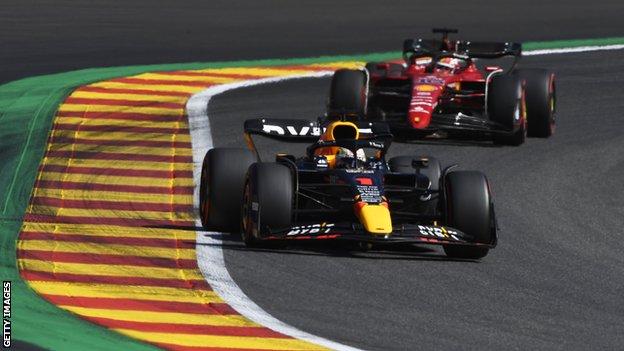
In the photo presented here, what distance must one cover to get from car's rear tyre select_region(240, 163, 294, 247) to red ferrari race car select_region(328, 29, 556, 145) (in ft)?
22.9

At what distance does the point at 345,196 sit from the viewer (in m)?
15.5

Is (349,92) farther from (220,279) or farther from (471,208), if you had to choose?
(220,279)

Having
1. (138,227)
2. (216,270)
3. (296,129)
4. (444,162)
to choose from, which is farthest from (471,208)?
(444,162)

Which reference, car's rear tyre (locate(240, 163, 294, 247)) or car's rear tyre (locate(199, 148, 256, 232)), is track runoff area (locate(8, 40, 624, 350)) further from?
car's rear tyre (locate(240, 163, 294, 247))

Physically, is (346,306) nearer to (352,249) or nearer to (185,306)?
(185,306)

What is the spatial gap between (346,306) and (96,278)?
2.07m

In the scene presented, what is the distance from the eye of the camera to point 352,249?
1562 cm

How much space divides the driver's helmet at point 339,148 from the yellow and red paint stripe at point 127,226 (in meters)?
1.44

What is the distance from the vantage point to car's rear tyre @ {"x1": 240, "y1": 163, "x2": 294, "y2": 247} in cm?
1504

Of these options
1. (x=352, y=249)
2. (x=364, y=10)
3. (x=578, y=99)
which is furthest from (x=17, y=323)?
(x=364, y=10)

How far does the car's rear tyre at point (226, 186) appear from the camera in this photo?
1605cm

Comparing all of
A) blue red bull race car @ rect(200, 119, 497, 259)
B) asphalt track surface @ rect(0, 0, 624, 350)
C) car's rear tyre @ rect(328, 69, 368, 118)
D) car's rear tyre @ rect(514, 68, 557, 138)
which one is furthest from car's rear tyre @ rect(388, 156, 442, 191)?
car's rear tyre @ rect(514, 68, 557, 138)

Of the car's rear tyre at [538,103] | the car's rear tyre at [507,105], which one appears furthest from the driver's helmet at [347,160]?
the car's rear tyre at [538,103]

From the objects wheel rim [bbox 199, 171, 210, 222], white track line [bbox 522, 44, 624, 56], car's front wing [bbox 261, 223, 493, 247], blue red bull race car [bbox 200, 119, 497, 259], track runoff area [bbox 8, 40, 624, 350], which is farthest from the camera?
white track line [bbox 522, 44, 624, 56]
